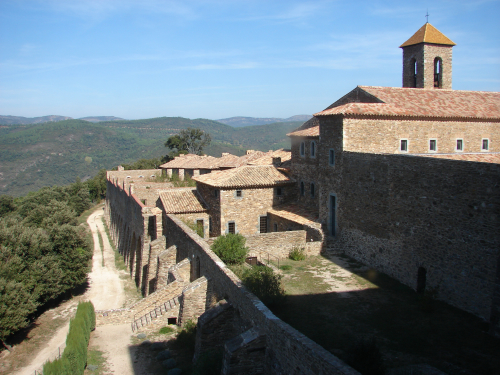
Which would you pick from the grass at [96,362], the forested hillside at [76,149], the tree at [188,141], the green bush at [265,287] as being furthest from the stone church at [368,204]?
the forested hillside at [76,149]

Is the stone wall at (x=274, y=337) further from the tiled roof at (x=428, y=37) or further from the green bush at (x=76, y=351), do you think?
the tiled roof at (x=428, y=37)

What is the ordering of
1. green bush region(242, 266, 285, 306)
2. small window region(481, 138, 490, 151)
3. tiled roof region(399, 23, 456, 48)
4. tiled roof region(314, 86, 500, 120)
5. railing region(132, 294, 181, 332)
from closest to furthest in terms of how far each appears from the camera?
green bush region(242, 266, 285, 306)
railing region(132, 294, 181, 332)
tiled roof region(314, 86, 500, 120)
small window region(481, 138, 490, 151)
tiled roof region(399, 23, 456, 48)

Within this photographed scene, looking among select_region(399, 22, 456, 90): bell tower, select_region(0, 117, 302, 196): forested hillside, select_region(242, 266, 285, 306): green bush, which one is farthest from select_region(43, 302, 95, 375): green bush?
select_region(0, 117, 302, 196): forested hillside

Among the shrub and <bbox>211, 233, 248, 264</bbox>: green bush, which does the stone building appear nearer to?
the shrub

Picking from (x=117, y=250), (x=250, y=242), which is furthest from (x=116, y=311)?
(x=117, y=250)

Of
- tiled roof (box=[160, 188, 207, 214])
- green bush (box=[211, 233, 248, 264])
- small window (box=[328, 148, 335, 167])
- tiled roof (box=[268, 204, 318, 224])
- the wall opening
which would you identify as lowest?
the wall opening

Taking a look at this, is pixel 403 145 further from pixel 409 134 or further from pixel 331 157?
pixel 331 157

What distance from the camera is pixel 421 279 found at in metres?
13.6

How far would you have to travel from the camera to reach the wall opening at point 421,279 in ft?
44.4

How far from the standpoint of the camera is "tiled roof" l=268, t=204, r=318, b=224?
2098 centimetres

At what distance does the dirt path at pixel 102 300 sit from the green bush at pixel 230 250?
16.3 feet

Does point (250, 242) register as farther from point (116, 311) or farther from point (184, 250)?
point (116, 311)

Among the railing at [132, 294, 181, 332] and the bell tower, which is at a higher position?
the bell tower

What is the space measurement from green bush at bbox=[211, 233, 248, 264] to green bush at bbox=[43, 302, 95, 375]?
5733mm
